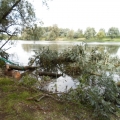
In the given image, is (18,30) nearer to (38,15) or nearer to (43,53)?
(38,15)

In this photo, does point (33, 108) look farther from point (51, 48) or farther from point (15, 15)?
point (51, 48)

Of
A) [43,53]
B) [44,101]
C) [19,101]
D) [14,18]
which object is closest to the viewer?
[19,101]

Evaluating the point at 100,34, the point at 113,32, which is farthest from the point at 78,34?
the point at 113,32

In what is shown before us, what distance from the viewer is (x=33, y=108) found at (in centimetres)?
320

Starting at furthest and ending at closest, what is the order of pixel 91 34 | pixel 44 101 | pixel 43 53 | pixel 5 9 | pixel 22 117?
pixel 91 34, pixel 43 53, pixel 5 9, pixel 44 101, pixel 22 117

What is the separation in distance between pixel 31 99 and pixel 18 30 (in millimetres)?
6840

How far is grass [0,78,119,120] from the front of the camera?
2915 millimetres

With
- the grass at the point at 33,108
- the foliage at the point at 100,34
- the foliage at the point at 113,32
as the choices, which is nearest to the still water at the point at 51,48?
the grass at the point at 33,108

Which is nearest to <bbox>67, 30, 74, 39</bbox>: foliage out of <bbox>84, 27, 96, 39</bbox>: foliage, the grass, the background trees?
<bbox>84, 27, 96, 39</bbox>: foliage

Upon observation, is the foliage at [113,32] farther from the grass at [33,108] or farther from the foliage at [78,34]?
the grass at [33,108]

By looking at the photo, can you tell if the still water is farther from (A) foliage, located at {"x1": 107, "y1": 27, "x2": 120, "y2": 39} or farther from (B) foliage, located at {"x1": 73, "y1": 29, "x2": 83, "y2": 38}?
(A) foliage, located at {"x1": 107, "y1": 27, "x2": 120, "y2": 39}

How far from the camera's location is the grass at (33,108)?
2915mm

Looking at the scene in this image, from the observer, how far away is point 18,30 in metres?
9.45

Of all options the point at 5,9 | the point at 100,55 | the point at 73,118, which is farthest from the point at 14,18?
the point at 73,118
